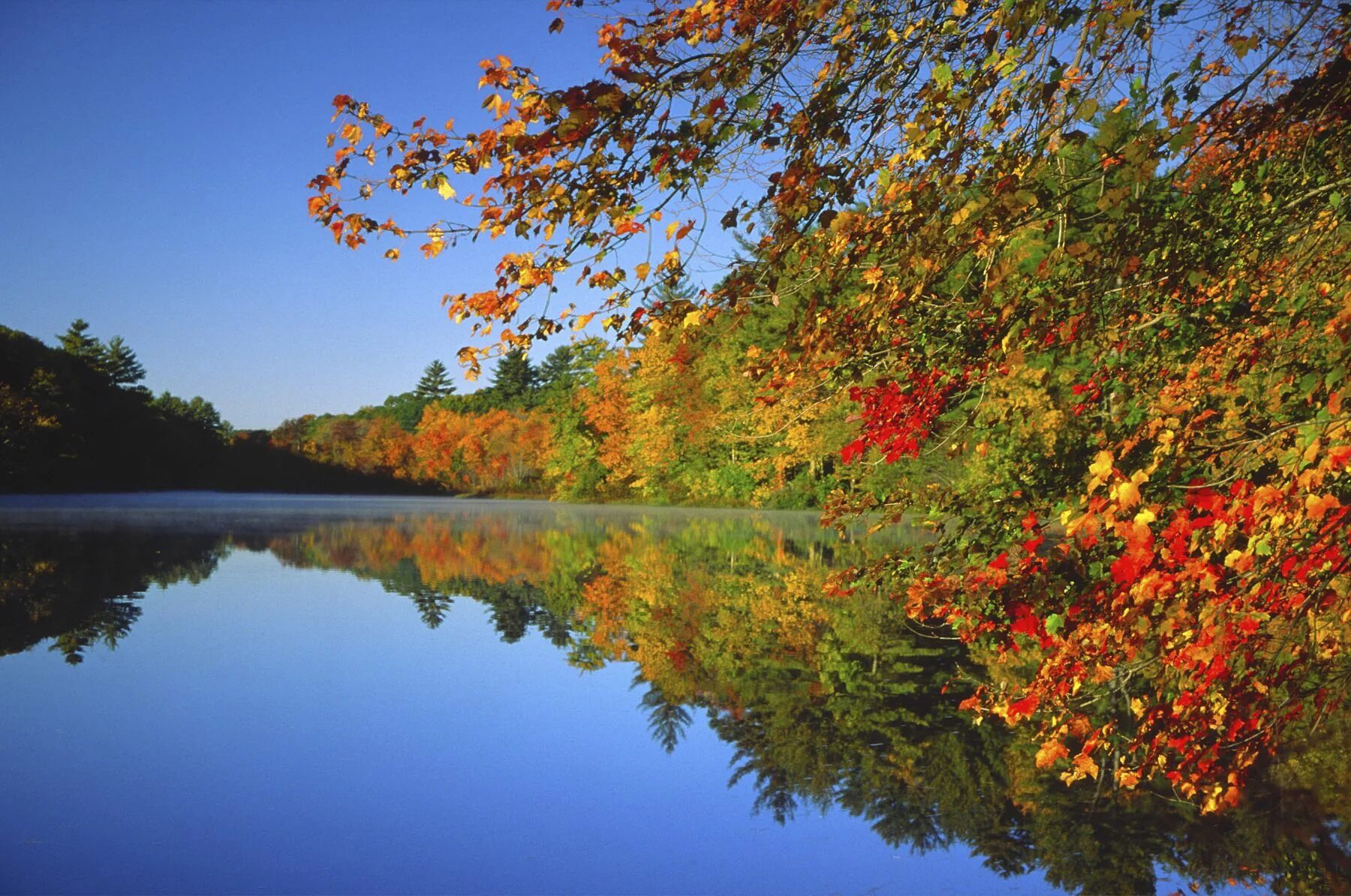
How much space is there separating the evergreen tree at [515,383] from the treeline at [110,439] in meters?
14.3

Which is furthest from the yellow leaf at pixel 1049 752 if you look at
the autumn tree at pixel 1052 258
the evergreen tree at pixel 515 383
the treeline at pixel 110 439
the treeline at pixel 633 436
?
the evergreen tree at pixel 515 383

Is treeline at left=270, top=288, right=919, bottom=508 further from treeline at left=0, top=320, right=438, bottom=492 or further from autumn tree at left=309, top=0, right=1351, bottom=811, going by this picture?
treeline at left=0, top=320, right=438, bottom=492

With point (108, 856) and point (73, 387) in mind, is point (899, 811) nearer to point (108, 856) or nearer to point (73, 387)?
point (108, 856)

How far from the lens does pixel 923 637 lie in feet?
32.7

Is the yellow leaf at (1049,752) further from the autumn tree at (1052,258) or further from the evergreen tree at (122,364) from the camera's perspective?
the evergreen tree at (122,364)

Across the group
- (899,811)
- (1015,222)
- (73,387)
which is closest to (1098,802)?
(899,811)

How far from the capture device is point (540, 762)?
5840 millimetres

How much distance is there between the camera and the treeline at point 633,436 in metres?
29.9

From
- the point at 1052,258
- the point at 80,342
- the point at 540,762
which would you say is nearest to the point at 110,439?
the point at 80,342

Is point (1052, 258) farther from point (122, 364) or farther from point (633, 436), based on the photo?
point (122, 364)

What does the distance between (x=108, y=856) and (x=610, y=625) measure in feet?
20.7

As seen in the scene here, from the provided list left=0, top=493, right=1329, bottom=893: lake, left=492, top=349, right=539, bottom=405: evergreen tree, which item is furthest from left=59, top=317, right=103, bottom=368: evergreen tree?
left=0, top=493, right=1329, bottom=893: lake

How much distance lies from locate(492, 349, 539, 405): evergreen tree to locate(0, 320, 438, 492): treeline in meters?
14.3

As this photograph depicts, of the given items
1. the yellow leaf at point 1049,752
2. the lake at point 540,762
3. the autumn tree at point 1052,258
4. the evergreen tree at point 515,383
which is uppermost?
the evergreen tree at point 515,383
